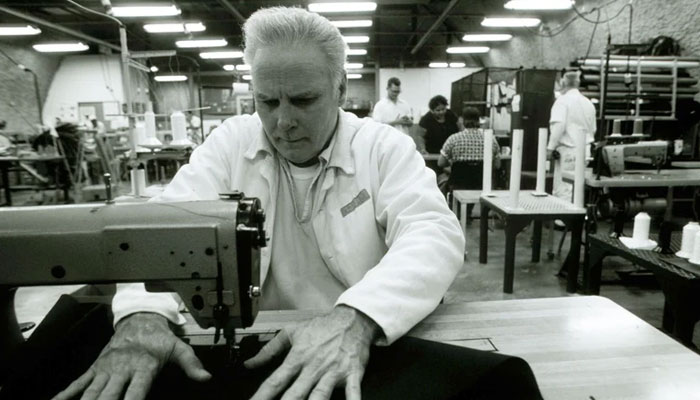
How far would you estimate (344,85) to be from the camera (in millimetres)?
→ 1325

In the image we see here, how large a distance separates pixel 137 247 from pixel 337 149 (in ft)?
1.97

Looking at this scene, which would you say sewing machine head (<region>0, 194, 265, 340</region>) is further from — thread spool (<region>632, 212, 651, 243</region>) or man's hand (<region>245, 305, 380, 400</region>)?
thread spool (<region>632, 212, 651, 243</region>)

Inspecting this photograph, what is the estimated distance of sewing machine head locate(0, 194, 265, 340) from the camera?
837 mm

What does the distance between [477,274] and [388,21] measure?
10.6m

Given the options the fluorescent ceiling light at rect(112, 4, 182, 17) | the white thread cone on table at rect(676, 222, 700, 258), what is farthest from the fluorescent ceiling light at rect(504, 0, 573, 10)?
the white thread cone on table at rect(676, 222, 700, 258)

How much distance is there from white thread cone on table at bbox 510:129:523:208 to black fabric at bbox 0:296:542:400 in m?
2.36

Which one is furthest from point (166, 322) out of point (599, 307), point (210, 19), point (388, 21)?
point (388, 21)

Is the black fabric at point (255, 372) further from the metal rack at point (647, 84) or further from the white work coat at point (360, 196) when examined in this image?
the metal rack at point (647, 84)

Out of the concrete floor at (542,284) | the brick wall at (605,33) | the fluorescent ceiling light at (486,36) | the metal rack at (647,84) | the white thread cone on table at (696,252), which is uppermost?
the fluorescent ceiling light at (486,36)

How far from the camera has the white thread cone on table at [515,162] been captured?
297 centimetres

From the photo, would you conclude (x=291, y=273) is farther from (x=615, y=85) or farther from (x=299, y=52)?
(x=615, y=85)

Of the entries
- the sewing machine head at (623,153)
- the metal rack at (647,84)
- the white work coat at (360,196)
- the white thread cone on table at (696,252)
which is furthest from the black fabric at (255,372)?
the metal rack at (647,84)

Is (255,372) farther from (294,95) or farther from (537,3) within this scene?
(537,3)

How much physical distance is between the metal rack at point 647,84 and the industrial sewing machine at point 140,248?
18.6 feet
